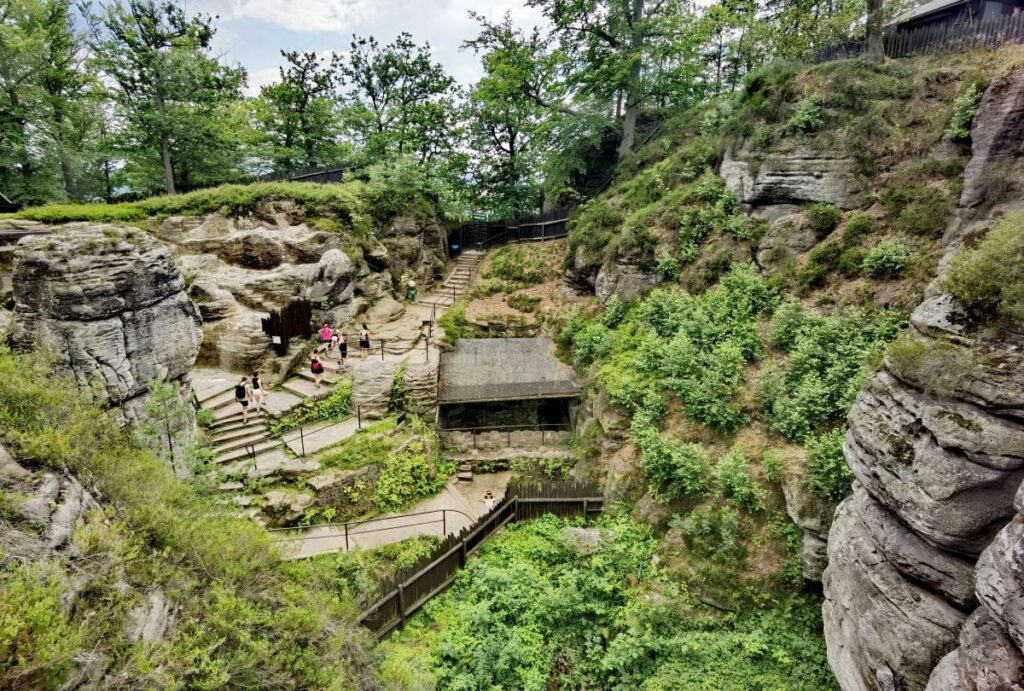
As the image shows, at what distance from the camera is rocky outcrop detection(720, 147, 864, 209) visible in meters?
13.5

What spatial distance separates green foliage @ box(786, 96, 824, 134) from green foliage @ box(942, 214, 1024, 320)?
33.2 feet

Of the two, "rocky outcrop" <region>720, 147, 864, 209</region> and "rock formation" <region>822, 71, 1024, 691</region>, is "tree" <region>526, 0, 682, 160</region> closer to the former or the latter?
"rocky outcrop" <region>720, 147, 864, 209</region>

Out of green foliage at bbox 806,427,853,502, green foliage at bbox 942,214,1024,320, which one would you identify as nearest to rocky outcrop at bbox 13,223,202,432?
green foliage at bbox 942,214,1024,320

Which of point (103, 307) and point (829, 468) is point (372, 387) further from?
point (829, 468)

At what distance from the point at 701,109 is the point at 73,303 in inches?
962

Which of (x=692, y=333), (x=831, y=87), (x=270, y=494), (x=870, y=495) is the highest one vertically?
(x=831, y=87)

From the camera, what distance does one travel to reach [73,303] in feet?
26.9

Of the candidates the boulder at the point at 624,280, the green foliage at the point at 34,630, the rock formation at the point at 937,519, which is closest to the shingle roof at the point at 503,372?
the boulder at the point at 624,280

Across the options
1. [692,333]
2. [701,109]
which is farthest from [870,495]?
[701,109]

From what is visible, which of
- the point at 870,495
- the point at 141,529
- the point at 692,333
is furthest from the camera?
the point at 692,333

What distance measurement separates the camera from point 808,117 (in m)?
14.2

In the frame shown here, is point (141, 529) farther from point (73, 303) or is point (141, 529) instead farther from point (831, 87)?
point (831, 87)

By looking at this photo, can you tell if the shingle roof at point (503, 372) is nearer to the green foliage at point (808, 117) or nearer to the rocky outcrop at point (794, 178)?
the rocky outcrop at point (794, 178)

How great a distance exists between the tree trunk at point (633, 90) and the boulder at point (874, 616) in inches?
795
